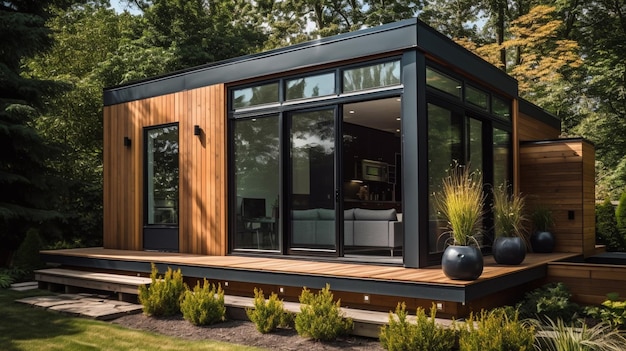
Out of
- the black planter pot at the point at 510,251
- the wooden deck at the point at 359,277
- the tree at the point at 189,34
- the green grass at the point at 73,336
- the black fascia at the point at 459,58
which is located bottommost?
the green grass at the point at 73,336

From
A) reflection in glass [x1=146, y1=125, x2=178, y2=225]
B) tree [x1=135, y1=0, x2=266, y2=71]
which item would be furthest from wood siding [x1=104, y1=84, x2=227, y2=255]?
tree [x1=135, y1=0, x2=266, y2=71]

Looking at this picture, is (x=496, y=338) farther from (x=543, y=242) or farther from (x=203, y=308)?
(x=543, y=242)

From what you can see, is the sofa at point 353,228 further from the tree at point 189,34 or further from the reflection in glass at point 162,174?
the tree at point 189,34

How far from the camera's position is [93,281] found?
740 cm

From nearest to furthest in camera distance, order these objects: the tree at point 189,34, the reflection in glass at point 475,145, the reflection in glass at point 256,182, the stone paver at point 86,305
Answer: the stone paver at point 86,305 < the reflection in glass at point 256,182 < the reflection in glass at point 475,145 < the tree at point 189,34

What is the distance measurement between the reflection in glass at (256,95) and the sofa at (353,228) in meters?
1.60

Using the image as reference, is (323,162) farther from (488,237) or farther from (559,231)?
(559,231)

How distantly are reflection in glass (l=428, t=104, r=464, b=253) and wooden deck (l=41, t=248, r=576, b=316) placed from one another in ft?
1.65

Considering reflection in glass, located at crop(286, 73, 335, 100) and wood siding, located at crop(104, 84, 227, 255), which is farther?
wood siding, located at crop(104, 84, 227, 255)

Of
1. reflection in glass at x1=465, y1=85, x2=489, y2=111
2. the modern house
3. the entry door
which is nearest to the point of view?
the modern house

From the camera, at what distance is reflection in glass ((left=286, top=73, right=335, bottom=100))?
6.93 meters

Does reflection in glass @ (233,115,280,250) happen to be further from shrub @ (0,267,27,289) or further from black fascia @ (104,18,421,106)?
shrub @ (0,267,27,289)

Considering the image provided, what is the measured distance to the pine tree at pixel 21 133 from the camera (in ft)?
30.8

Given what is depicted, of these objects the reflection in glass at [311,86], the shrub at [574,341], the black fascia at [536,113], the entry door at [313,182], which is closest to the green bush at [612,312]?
the shrub at [574,341]
